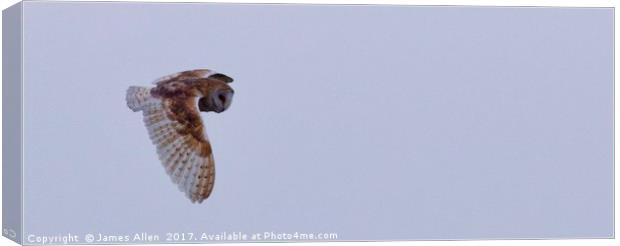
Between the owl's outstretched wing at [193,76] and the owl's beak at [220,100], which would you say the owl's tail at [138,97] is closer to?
the owl's outstretched wing at [193,76]

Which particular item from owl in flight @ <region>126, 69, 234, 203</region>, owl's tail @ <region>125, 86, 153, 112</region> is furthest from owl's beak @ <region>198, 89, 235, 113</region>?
owl's tail @ <region>125, 86, 153, 112</region>

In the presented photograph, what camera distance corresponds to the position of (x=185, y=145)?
24.3 feet

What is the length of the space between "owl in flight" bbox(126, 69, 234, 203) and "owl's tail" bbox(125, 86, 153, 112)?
1.0 inches

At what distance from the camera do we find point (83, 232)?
7.28 metres

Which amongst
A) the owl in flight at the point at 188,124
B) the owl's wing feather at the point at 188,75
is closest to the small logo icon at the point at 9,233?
the owl in flight at the point at 188,124

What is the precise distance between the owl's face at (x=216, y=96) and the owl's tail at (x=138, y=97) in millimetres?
226

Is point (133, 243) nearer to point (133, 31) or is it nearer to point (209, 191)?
point (209, 191)

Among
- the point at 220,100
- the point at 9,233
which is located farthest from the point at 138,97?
the point at 9,233

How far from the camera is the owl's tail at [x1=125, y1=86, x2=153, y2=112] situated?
7.31 meters

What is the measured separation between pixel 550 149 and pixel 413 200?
2.07ft

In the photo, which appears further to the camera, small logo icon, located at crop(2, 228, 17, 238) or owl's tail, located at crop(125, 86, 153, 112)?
small logo icon, located at crop(2, 228, 17, 238)

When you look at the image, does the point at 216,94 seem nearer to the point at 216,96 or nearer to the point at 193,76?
the point at 216,96

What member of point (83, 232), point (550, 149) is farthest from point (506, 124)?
point (83, 232)

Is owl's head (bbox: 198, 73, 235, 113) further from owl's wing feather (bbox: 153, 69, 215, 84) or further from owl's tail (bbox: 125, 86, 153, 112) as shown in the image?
owl's tail (bbox: 125, 86, 153, 112)
